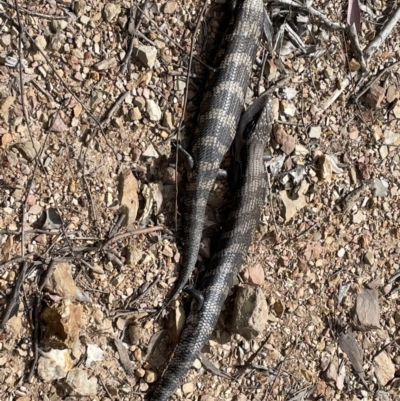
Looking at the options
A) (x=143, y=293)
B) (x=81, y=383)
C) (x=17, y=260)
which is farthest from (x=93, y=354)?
(x=17, y=260)

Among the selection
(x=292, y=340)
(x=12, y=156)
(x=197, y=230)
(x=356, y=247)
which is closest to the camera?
(x=12, y=156)

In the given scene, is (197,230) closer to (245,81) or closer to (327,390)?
(245,81)

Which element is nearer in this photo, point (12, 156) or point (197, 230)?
point (12, 156)

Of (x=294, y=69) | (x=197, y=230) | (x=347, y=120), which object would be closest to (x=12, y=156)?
(x=197, y=230)

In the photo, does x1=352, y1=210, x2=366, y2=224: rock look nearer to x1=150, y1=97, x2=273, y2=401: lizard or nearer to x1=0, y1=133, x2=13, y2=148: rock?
x1=150, y1=97, x2=273, y2=401: lizard

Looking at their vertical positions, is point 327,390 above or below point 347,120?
below

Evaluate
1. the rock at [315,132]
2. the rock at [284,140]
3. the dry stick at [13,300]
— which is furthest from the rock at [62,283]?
the rock at [315,132]

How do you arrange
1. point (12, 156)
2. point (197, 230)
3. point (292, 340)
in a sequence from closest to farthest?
point (12, 156)
point (197, 230)
point (292, 340)
